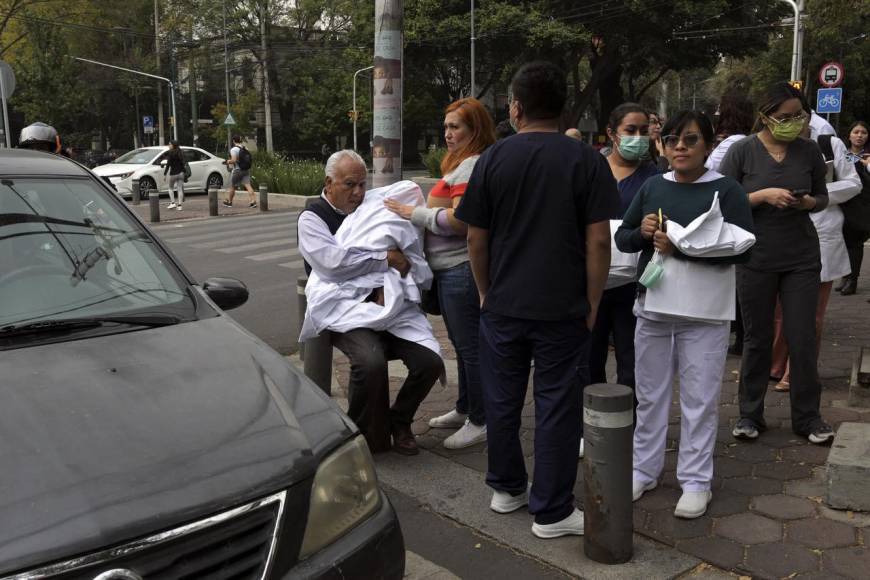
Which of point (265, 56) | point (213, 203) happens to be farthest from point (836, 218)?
point (265, 56)

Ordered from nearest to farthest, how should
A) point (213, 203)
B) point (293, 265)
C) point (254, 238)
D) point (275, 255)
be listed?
point (293, 265) → point (275, 255) → point (254, 238) → point (213, 203)

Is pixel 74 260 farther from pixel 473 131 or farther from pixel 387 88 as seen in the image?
pixel 387 88

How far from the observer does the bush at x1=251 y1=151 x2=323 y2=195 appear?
23.1m

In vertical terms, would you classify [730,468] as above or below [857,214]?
below

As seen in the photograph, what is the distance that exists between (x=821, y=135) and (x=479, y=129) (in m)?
2.50

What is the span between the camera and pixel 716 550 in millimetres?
3467

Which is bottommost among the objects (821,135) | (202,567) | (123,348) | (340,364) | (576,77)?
(340,364)

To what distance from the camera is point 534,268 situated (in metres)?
3.43

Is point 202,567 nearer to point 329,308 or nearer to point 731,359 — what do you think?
point 329,308

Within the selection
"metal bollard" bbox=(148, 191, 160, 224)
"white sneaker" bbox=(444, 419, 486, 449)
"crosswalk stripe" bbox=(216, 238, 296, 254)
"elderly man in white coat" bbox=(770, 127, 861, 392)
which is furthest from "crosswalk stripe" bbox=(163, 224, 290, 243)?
"elderly man in white coat" bbox=(770, 127, 861, 392)

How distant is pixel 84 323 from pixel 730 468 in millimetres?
3196

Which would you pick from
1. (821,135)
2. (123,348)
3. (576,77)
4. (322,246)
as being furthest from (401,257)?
(576,77)

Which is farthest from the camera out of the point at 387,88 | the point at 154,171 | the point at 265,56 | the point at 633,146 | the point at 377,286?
the point at 265,56

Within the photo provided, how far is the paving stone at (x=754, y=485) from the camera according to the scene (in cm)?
402
